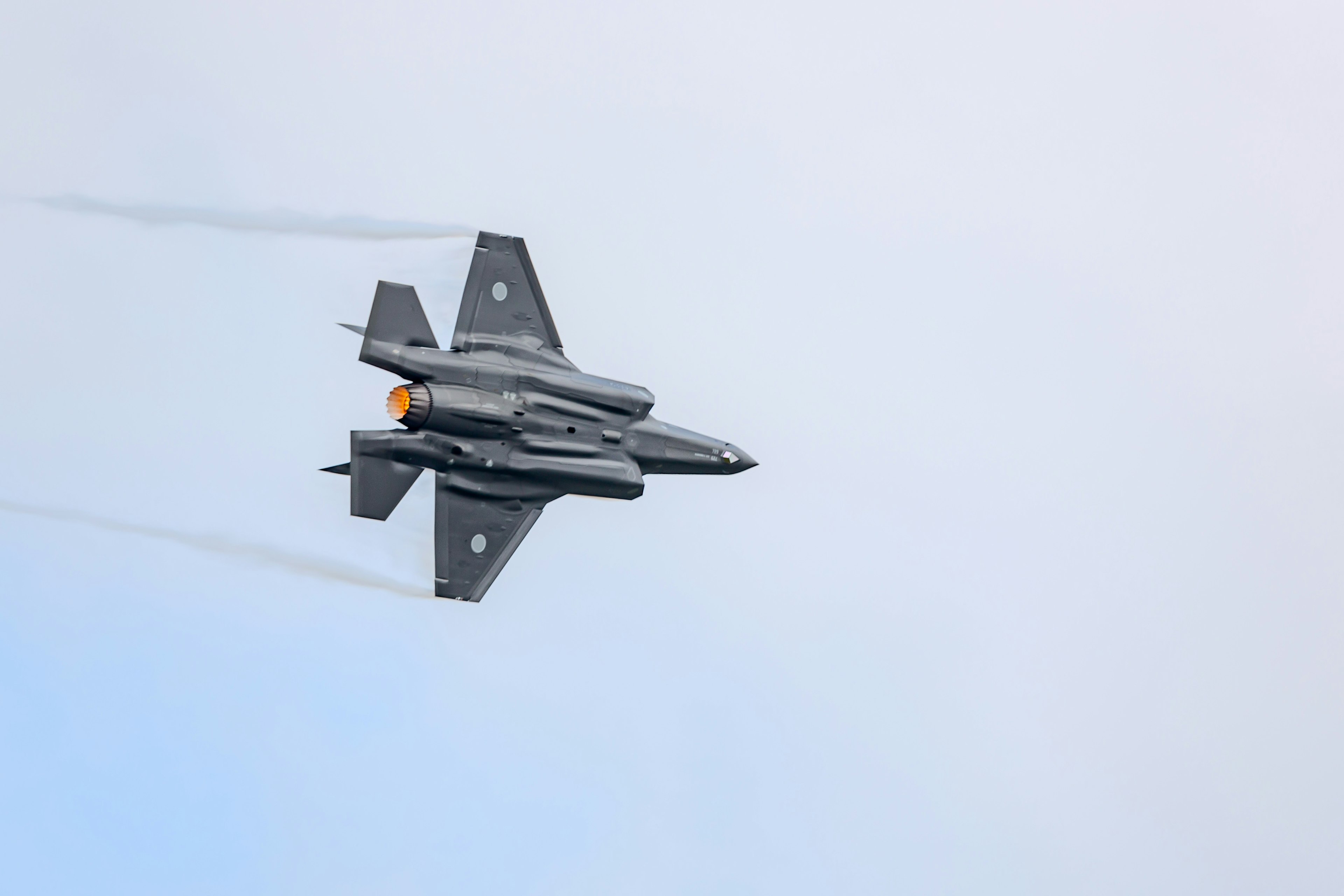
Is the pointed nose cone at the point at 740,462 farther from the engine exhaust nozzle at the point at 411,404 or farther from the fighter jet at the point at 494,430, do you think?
the engine exhaust nozzle at the point at 411,404

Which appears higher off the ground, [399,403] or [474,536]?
[399,403]

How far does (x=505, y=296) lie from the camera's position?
25969 mm

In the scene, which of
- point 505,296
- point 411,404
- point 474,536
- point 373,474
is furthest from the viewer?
point 505,296

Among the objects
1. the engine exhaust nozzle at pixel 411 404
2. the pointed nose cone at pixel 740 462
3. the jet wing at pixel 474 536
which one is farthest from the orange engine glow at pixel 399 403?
the pointed nose cone at pixel 740 462

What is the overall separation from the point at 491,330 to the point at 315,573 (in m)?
5.00

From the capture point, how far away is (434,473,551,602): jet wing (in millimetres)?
25203

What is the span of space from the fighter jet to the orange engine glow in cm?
2

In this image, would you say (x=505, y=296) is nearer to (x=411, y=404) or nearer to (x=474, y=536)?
(x=411, y=404)

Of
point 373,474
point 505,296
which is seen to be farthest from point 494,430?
point 505,296

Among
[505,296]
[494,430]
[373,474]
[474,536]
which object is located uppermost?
[505,296]

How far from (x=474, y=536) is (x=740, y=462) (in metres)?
4.90

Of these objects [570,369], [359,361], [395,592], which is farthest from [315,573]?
[570,369]

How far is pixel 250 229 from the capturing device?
83.3ft

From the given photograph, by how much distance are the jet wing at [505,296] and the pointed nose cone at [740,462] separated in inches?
142
